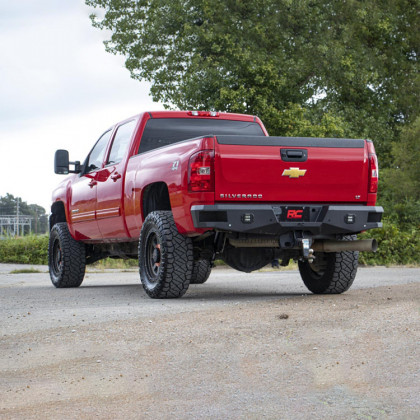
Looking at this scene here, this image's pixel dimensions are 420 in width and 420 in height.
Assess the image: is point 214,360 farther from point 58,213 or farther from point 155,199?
point 58,213

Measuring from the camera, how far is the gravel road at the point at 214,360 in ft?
15.2

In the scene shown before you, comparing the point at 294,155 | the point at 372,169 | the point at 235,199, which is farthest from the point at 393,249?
the point at 235,199

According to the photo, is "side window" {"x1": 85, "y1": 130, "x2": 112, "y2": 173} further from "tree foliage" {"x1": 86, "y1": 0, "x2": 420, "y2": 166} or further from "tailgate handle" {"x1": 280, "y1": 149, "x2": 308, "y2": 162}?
"tree foliage" {"x1": 86, "y1": 0, "x2": 420, "y2": 166}

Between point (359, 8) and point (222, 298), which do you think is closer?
point (222, 298)

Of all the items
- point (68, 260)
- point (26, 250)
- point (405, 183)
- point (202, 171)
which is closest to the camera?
point (202, 171)

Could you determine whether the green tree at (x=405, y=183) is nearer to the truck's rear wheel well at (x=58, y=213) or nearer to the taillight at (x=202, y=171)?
the truck's rear wheel well at (x=58, y=213)

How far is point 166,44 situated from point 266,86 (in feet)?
18.7

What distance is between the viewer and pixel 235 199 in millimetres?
8820

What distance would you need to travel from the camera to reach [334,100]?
3388 cm

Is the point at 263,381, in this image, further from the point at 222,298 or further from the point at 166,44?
the point at 166,44

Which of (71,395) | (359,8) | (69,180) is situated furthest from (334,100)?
(71,395)

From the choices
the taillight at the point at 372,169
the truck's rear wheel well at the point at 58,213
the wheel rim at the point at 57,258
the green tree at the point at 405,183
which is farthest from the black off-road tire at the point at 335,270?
the green tree at the point at 405,183

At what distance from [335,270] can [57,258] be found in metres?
4.94

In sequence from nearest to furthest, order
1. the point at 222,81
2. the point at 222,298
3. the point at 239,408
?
the point at 239,408 < the point at 222,298 < the point at 222,81
